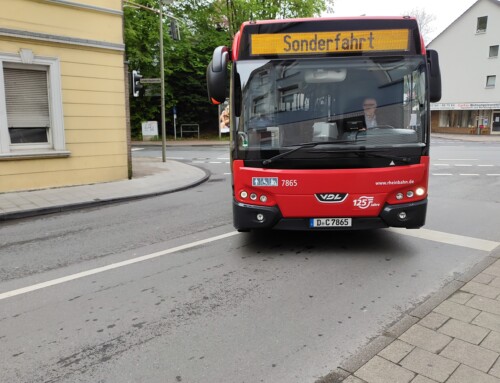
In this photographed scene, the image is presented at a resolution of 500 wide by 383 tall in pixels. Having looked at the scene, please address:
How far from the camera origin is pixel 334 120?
5246mm

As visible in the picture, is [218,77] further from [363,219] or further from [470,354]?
[470,354]

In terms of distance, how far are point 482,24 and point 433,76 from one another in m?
45.1

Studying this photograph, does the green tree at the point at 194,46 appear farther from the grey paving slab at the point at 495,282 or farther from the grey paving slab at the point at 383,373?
the grey paving slab at the point at 383,373

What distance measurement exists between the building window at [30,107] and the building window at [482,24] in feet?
145

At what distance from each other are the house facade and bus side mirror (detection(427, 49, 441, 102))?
41947 millimetres

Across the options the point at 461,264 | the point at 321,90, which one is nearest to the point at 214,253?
the point at 321,90

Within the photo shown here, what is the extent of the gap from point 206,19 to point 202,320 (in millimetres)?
33707

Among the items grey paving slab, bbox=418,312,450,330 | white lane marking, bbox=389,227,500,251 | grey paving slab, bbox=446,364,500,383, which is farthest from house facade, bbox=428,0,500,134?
grey paving slab, bbox=446,364,500,383

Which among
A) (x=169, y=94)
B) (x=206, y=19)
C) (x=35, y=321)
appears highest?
(x=206, y=19)

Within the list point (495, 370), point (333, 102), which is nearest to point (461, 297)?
point (495, 370)

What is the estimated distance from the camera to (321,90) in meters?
5.28

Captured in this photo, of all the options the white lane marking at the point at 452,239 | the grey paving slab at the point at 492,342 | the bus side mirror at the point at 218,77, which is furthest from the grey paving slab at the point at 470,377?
the bus side mirror at the point at 218,77

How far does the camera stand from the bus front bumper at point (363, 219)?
5258 mm

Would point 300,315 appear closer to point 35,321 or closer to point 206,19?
point 35,321
